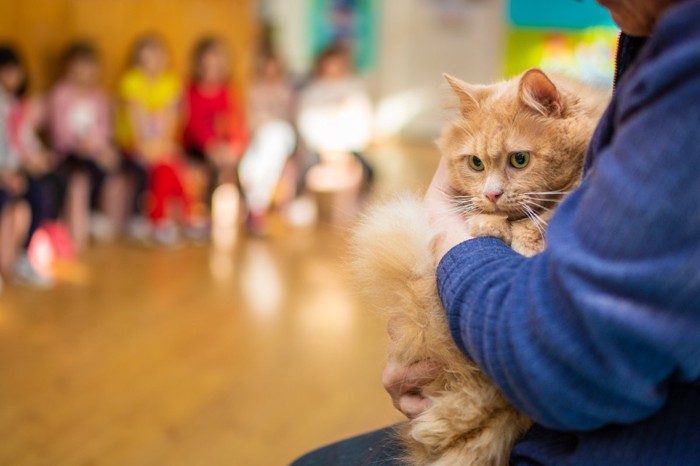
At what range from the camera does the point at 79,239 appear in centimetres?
450

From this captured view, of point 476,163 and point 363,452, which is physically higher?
point 476,163

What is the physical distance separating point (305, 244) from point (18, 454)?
2995 mm

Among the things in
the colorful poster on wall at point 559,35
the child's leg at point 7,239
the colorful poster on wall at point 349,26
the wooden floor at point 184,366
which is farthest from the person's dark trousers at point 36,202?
the colorful poster on wall at point 349,26

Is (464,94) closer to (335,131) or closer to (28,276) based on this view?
(28,276)

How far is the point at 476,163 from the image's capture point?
1.03m

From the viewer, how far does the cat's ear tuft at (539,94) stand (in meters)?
0.92

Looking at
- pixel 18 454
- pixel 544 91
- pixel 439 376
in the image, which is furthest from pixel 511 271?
pixel 18 454

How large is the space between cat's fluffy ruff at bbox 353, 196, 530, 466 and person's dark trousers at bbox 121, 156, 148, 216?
13.5ft

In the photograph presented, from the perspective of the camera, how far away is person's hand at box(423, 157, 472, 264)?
841 millimetres

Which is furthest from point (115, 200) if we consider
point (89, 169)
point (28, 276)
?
point (28, 276)

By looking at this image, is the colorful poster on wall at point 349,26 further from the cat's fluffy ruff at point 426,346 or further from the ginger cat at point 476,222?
the cat's fluffy ruff at point 426,346

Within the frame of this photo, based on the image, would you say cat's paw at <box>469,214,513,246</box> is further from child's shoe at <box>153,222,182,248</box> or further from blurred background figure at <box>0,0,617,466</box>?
child's shoe at <box>153,222,182,248</box>

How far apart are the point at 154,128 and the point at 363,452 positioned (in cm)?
432

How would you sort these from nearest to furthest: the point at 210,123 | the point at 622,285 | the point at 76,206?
the point at 622,285, the point at 76,206, the point at 210,123
